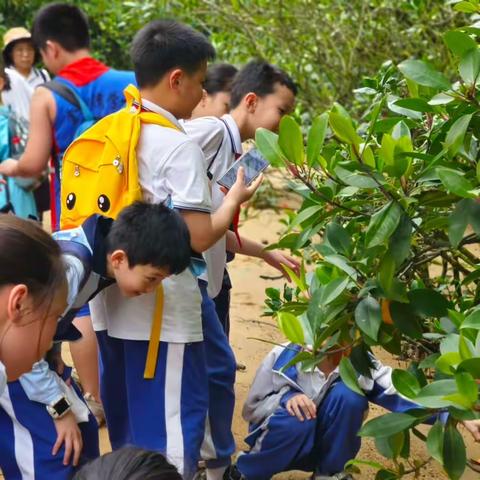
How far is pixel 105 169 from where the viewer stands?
2586 mm

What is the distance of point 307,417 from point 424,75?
5.03 feet

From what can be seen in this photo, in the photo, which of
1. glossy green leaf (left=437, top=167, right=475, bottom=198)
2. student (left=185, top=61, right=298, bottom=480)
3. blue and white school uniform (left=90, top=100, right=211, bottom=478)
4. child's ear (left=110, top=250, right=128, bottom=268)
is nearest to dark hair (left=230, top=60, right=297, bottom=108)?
student (left=185, top=61, right=298, bottom=480)

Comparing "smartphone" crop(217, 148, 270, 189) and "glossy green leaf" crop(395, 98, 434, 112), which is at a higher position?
"glossy green leaf" crop(395, 98, 434, 112)

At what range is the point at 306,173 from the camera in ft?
6.29

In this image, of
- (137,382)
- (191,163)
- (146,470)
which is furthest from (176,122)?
(146,470)

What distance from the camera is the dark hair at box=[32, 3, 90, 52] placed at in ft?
13.1

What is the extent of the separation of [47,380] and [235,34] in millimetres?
4537

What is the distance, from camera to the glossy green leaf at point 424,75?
1.72 m

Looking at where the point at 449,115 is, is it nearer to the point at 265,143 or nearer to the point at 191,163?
the point at 265,143

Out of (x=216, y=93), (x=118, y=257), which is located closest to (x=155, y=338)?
(x=118, y=257)

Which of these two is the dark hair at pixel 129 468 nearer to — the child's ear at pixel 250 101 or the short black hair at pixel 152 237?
the short black hair at pixel 152 237

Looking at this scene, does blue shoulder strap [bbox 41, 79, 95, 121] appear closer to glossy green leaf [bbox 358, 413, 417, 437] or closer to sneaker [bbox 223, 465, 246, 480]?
sneaker [bbox 223, 465, 246, 480]

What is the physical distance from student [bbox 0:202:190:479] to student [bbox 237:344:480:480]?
0.73 metres

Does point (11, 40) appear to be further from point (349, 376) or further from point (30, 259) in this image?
point (349, 376)
